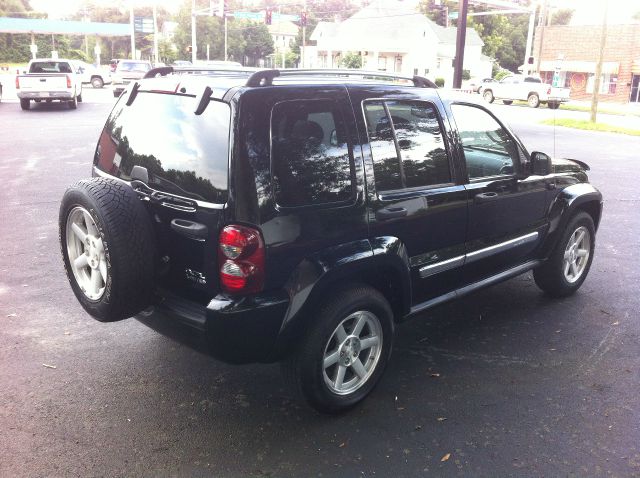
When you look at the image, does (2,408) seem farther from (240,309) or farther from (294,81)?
(294,81)

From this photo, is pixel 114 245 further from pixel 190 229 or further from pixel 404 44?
pixel 404 44

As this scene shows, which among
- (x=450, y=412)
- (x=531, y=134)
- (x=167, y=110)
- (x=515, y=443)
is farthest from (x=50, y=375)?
(x=531, y=134)

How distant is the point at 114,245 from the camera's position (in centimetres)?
306

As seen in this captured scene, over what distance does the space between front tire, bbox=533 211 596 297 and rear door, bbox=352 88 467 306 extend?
136 cm

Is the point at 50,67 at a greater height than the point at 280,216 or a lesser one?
greater

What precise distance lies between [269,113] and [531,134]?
17197 millimetres

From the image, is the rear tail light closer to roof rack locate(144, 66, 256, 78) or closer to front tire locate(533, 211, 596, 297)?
roof rack locate(144, 66, 256, 78)

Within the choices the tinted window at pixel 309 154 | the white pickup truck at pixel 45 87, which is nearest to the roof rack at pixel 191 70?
the tinted window at pixel 309 154

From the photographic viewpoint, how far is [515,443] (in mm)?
3232

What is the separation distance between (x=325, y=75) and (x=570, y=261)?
9.67 feet

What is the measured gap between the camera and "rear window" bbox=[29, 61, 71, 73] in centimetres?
2312

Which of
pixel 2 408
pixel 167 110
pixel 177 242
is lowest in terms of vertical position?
pixel 2 408

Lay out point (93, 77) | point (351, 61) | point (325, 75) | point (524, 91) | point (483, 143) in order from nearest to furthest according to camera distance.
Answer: point (325, 75) → point (483, 143) → point (524, 91) → point (93, 77) → point (351, 61)

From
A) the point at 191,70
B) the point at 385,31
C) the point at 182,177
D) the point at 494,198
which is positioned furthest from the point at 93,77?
the point at 182,177
